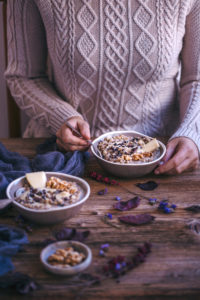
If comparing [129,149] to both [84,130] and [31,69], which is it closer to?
[84,130]

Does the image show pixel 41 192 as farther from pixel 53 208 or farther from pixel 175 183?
pixel 175 183

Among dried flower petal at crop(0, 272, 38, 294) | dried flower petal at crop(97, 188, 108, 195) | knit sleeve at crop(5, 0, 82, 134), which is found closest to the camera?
dried flower petal at crop(0, 272, 38, 294)

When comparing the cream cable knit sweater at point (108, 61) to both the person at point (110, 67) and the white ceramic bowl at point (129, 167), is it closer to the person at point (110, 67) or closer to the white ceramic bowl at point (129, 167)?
the person at point (110, 67)

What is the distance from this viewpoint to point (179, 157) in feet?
3.81

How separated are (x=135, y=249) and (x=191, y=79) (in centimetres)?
92

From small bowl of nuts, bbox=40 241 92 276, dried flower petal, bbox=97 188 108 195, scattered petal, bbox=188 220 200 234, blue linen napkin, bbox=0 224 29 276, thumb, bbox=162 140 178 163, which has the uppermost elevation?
thumb, bbox=162 140 178 163

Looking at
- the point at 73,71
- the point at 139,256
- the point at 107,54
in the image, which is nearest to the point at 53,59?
the point at 73,71

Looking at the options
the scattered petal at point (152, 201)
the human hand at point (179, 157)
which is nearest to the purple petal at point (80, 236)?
the scattered petal at point (152, 201)

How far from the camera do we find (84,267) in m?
0.73

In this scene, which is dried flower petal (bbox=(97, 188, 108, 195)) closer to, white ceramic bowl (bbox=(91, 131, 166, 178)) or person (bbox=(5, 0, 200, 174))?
white ceramic bowl (bbox=(91, 131, 166, 178))

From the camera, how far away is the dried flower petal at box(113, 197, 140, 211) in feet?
3.23

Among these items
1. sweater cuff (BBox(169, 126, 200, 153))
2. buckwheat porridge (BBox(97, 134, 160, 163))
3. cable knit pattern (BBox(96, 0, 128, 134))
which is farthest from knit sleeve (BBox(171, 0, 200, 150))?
cable knit pattern (BBox(96, 0, 128, 134))

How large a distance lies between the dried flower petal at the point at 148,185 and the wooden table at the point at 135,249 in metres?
0.01

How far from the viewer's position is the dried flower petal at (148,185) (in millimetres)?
1093
